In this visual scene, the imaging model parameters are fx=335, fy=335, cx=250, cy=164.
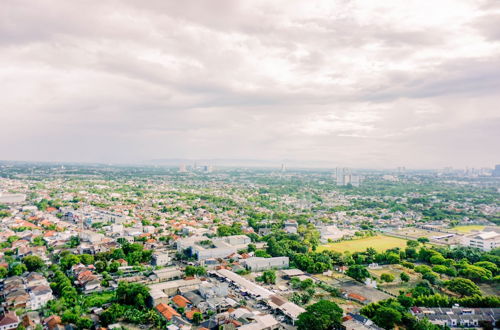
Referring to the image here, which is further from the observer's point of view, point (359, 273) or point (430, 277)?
point (359, 273)

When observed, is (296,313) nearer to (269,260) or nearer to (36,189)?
(269,260)

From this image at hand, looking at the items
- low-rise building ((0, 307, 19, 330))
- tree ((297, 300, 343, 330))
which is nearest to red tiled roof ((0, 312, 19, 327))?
low-rise building ((0, 307, 19, 330))

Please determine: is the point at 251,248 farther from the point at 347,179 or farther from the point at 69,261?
the point at 347,179

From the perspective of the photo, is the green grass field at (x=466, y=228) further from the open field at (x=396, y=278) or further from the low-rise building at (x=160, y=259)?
the low-rise building at (x=160, y=259)

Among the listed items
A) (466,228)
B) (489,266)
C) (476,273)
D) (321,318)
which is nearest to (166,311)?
(321,318)

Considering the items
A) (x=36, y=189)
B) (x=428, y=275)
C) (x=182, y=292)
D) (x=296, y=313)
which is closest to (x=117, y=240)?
(x=182, y=292)

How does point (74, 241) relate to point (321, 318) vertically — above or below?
below

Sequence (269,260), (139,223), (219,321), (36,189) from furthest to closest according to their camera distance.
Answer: (36,189)
(139,223)
(269,260)
(219,321)
